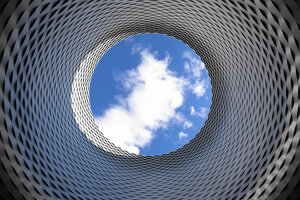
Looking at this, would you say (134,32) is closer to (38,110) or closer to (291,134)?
(38,110)

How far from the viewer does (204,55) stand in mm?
40406

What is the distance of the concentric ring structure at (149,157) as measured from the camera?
1795cm

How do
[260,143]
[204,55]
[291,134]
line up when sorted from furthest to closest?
1. [204,55]
2. [260,143]
3. [291,134]

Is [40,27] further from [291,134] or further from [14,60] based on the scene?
[291,134]

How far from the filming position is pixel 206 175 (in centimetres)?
3631

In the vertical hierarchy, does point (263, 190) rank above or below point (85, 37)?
below

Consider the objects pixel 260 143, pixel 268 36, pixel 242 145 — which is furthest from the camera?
pixel 242 145

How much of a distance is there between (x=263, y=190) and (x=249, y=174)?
4.06m

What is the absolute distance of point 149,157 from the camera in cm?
5028

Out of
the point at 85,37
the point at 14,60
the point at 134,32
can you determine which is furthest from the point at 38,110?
the point at 134,32

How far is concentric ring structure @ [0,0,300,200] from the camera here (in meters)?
Result: 18.0

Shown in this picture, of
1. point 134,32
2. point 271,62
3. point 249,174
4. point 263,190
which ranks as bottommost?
point 263,190

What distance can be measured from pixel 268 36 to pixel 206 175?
23.5m

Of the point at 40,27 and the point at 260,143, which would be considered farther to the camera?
the point at 260,143
